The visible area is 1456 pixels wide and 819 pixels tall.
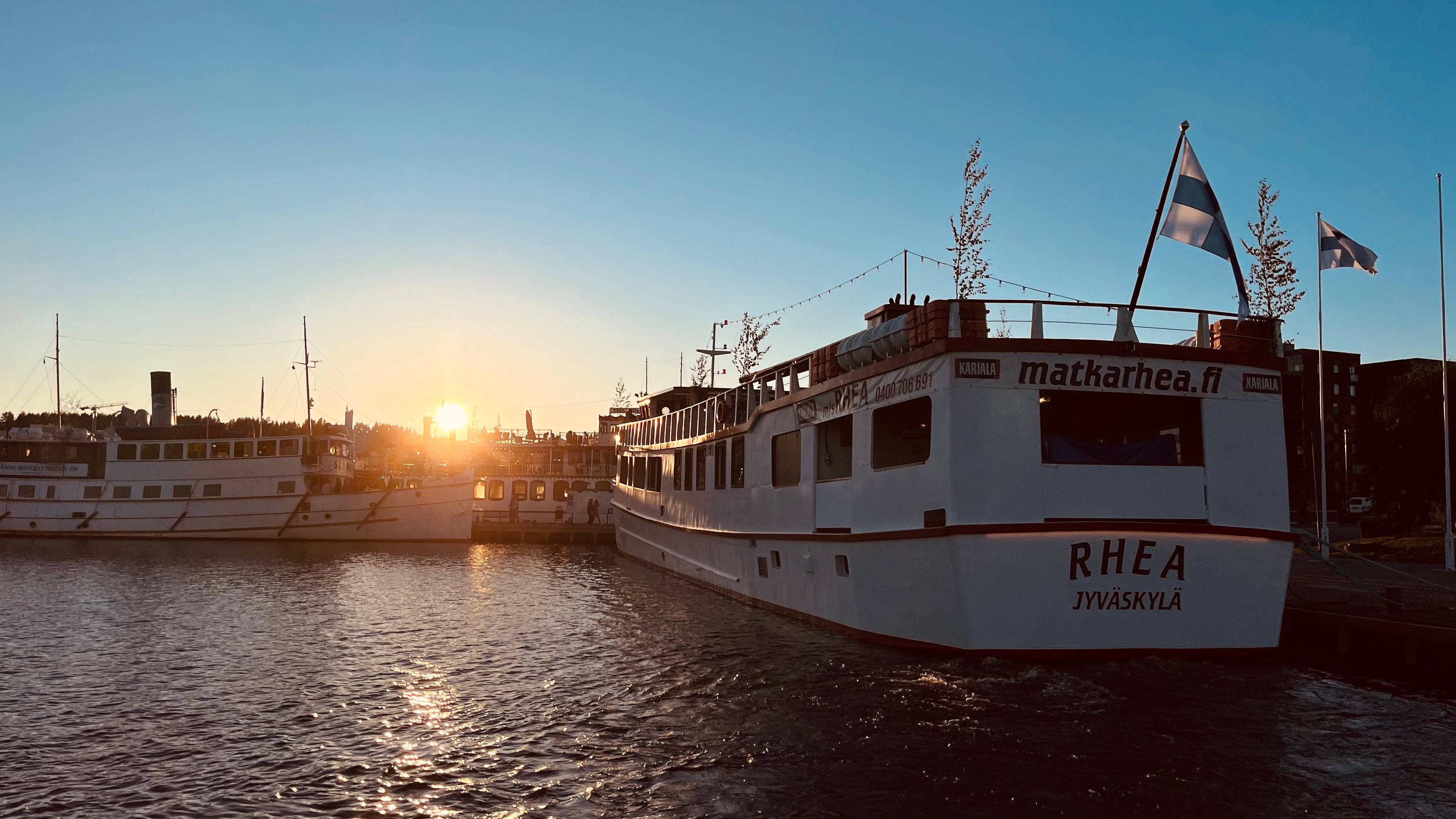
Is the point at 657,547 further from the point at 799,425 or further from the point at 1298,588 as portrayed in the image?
the point at 1298,588

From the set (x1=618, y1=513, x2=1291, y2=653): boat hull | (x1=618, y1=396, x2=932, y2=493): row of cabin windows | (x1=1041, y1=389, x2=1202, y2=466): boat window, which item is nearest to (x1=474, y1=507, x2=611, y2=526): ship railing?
(x1=618, y1=396, x2=932, y2=493): row of cabin windows

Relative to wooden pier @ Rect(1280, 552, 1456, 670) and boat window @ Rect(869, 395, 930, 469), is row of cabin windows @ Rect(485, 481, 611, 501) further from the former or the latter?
wooden pier @ Rect(1280, 552, 1456, 670)

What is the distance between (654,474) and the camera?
3183cm

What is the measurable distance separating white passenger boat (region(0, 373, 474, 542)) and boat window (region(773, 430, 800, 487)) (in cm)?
3461

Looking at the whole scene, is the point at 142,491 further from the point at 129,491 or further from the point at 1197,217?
the point at 1197,217

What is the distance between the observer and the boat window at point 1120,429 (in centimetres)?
1366

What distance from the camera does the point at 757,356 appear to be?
54.2 m

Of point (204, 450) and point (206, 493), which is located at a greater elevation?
point (204, 450)

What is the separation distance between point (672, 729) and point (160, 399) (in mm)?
55165

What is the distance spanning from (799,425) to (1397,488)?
36.0 meters

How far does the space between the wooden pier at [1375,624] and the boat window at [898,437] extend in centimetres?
618

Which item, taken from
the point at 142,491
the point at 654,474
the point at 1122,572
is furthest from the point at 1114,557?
the point at 142,491

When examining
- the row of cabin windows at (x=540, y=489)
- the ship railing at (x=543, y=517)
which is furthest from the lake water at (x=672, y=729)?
the row of cabin windows at (x=540, y=489)

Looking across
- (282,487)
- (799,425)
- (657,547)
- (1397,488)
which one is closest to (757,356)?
(657,547)
